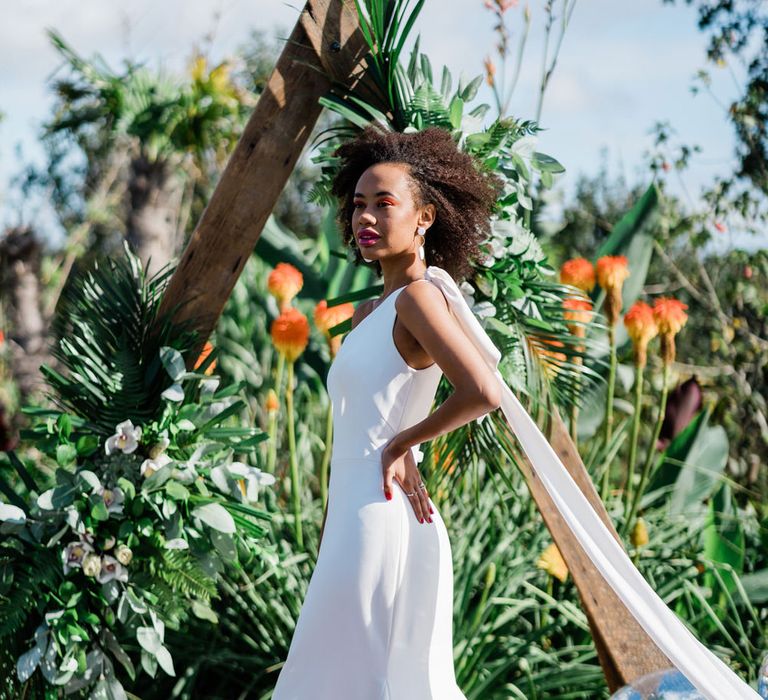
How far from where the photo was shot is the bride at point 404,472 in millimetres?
2191

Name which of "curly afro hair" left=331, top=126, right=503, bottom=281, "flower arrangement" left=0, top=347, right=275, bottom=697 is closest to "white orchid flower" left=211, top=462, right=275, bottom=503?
"flower arrangement" left=0, top=347, right=275, bottom=697

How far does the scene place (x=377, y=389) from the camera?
230 cm

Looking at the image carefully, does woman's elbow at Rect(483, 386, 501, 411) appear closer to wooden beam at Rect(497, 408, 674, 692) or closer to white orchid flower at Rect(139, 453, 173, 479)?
wooden beam at Rect(497, 408, 674, 692)

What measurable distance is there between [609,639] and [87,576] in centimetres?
161

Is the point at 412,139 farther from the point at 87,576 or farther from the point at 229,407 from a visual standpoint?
the point at 87,576

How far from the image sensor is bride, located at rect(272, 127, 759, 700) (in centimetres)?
219

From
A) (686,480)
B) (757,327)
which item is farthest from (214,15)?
(686,480)

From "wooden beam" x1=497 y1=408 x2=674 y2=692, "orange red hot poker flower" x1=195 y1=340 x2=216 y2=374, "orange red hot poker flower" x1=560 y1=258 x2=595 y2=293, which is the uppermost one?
"orange red hot poker flower" x1=560 y1=258 x2=595 y2=293

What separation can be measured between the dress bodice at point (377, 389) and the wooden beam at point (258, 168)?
41.7 inches

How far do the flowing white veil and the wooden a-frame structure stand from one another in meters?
0.56

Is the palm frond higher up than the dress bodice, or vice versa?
the palm frond

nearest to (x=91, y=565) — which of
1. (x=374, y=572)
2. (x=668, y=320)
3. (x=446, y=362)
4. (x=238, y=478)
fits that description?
(x=238, y=478)

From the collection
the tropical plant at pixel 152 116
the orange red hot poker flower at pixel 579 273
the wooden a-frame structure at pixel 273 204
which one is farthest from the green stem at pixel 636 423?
the tropical plant at pixel 152 116

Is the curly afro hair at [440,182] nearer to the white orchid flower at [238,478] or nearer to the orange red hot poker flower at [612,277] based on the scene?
the white orchid flower at [238,478]
